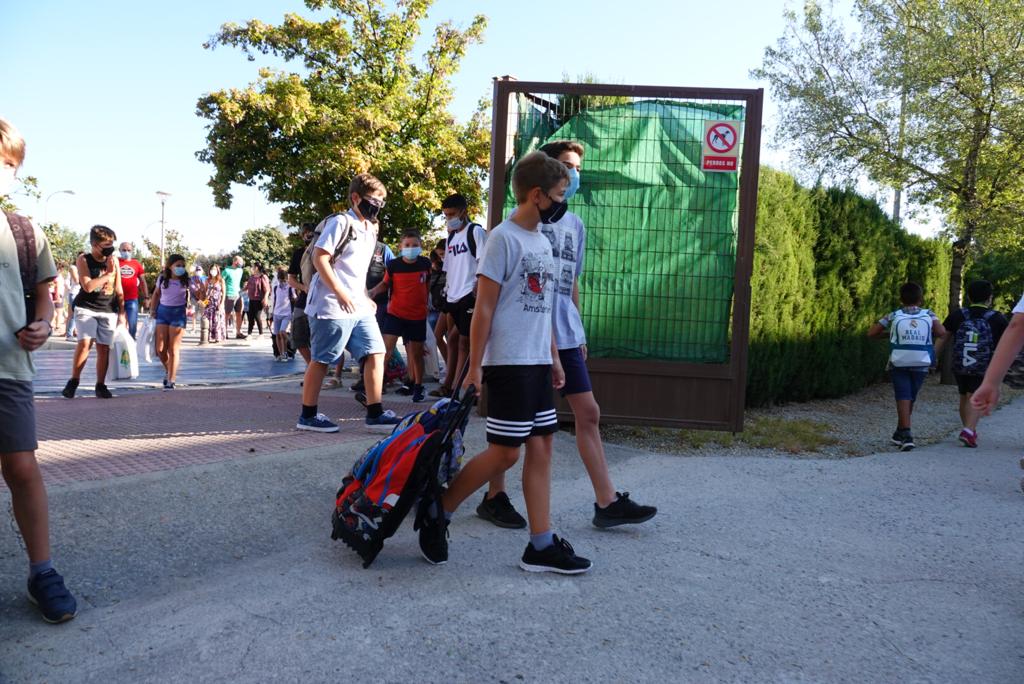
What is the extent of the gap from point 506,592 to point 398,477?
0.69m

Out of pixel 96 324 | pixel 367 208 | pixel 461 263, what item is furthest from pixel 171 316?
pixel 367 208

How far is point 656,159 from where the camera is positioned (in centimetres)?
688

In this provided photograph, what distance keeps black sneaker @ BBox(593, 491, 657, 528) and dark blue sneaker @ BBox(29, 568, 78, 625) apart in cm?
251

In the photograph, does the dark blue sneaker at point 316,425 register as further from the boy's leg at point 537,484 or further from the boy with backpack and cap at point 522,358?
the boy's leg at point 537,484

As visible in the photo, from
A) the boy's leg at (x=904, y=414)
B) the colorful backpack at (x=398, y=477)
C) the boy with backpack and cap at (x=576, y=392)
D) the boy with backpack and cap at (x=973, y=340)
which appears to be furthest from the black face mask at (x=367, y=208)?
the boy with backpack and cap at (x=973, y=340)

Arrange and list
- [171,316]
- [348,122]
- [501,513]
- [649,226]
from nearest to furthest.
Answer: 1. [501,513]
2. [649,226]
3. [171,316]
4. [348,122]

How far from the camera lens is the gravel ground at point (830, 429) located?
7.24 meters

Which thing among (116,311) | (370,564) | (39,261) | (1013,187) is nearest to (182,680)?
(370,564)

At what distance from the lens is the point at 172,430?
591 centimetres

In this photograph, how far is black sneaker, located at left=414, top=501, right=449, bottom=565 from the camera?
3.77 m

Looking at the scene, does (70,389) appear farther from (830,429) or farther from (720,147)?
(830,429)

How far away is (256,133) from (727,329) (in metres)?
16.7

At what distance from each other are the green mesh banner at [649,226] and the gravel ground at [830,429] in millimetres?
841

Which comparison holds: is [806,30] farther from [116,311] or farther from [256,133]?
[116,311]
